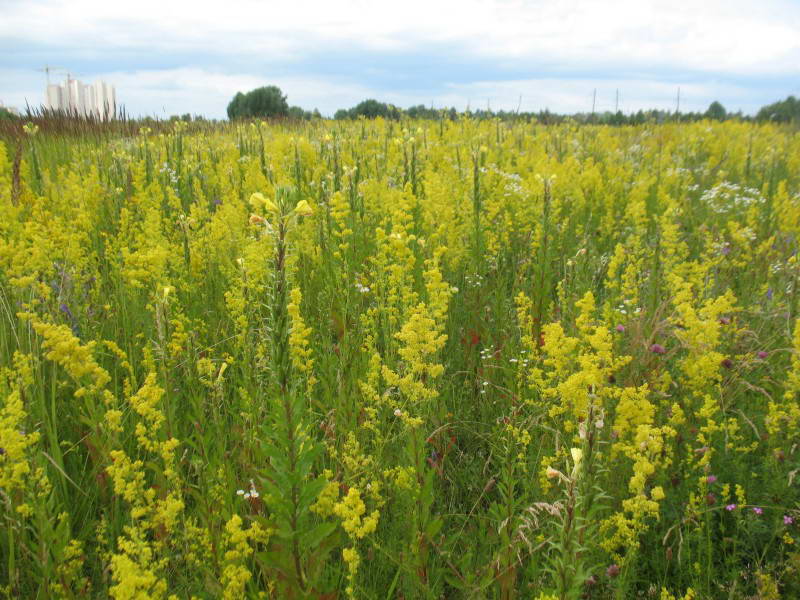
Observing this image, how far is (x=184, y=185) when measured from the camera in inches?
206

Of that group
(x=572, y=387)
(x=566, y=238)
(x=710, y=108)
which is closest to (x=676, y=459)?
(x=572, y=387)

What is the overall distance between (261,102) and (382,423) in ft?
77.4

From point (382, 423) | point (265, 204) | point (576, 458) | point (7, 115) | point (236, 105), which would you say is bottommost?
point (382, 423)

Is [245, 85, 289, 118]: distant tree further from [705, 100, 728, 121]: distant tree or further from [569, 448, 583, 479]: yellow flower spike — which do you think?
[569, 448, 583, 479]: yellow flower spike

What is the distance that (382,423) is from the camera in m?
2.33

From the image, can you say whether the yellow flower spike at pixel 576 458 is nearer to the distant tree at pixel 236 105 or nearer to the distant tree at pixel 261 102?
the distant tree at pixel 261 102

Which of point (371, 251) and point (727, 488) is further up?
point (371, 251)

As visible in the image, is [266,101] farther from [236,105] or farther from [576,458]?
[576,458]

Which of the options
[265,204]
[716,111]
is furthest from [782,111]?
[265,204]

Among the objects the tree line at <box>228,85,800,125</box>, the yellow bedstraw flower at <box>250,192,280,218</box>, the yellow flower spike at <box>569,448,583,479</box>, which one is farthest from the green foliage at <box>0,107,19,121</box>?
the yellow flower spike at <box>569,448,583,479</box>

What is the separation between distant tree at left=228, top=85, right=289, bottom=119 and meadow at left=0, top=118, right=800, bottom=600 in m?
20.3

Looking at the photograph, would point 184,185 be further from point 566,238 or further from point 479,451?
point 479,451

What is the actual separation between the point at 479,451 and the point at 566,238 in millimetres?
2766

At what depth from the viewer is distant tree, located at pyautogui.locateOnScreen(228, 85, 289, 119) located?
923 inches
